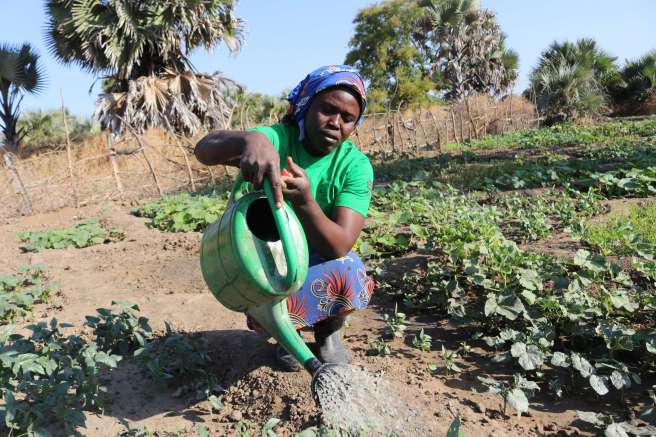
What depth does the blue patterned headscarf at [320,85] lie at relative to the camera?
5.82ft

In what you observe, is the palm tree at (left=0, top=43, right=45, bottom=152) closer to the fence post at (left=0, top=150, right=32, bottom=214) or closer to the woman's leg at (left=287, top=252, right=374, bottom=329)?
the fence post at (left=0, top=150, right=32, bottom=214)

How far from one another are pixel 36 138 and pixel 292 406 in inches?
778

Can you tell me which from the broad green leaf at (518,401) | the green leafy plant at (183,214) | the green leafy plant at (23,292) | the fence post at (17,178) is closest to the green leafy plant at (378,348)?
the broad green leaf at (518,401)

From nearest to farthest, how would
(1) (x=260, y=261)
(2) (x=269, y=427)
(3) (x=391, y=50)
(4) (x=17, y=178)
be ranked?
(1) (x=260, y=261) < (2) (x=269, y=427) < (4) (x=17, y=178) < (3) (x=391, y=50)

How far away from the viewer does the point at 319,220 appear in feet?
5.41

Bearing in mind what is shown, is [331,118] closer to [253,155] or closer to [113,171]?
[253,155]

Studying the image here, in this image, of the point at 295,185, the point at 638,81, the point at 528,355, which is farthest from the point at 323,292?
the point at 638,81

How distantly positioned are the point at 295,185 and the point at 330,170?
49 centimetres

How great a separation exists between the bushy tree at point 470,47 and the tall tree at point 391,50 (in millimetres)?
2820

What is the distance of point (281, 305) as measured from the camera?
5.32ft

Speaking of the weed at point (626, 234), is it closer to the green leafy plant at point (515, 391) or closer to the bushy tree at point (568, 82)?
the green leafy plant at point (515, 391)

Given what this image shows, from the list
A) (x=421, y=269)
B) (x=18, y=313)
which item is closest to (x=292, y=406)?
(x=421, y=269)

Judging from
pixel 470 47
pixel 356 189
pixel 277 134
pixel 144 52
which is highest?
pixel 470 47

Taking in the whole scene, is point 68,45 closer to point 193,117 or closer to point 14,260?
point 193,117
